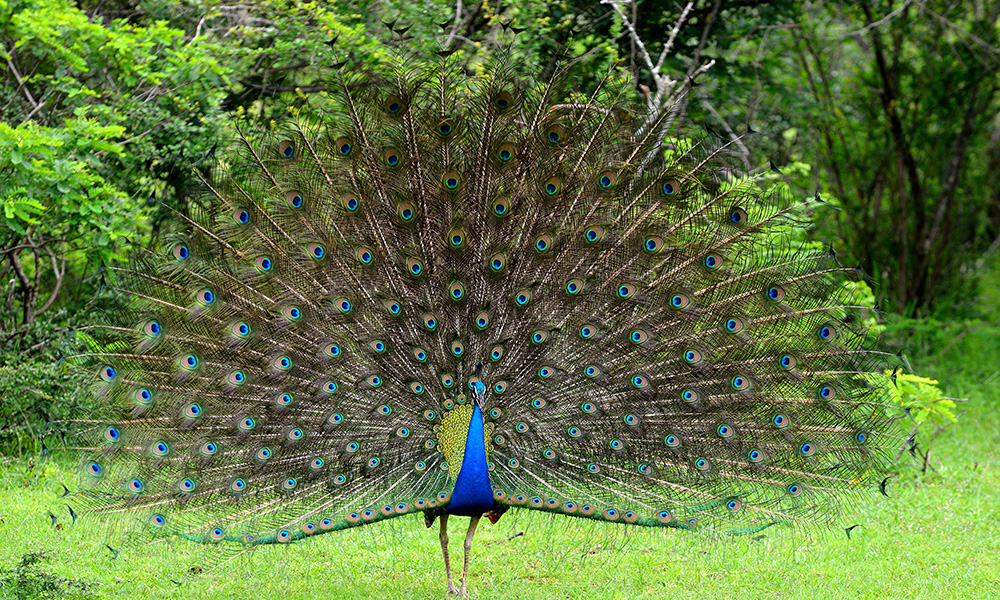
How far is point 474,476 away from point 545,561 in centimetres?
190

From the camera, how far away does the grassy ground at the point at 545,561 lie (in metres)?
6.12

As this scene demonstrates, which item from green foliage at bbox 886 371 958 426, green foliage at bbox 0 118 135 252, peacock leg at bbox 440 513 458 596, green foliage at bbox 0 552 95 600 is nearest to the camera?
green foliage at bbox 0 552 95 600

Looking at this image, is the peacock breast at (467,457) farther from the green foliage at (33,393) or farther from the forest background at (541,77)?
the green foliage at (33,393)

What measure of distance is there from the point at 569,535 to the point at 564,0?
221 inches

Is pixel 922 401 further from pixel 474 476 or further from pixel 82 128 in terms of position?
pixel 82 128

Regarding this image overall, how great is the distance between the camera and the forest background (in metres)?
7.47

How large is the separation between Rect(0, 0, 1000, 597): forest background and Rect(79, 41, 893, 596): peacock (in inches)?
15.5

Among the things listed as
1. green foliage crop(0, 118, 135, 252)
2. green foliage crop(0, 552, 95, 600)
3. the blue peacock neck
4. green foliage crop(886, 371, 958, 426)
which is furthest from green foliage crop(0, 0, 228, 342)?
green foliage crop(886, 371, 958, 426)

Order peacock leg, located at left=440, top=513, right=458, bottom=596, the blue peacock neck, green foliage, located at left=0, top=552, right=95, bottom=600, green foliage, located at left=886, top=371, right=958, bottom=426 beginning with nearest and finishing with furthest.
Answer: green foliage, located at left=0, top=552, right=95, bottom=600, the blue peacock neck, peacock leg, located at left=440, top=513, right=458, bottom=596, green foliage, located at left=886, top=371, right=958, bottom=426

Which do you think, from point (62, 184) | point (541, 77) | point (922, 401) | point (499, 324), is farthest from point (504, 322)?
point (922, 401)

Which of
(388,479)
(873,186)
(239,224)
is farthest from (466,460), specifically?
(873,186)

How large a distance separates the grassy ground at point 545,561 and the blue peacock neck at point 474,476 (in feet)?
1.87

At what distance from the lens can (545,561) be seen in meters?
6.93

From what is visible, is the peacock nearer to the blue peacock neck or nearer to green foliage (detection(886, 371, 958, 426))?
the blue peacock neck
